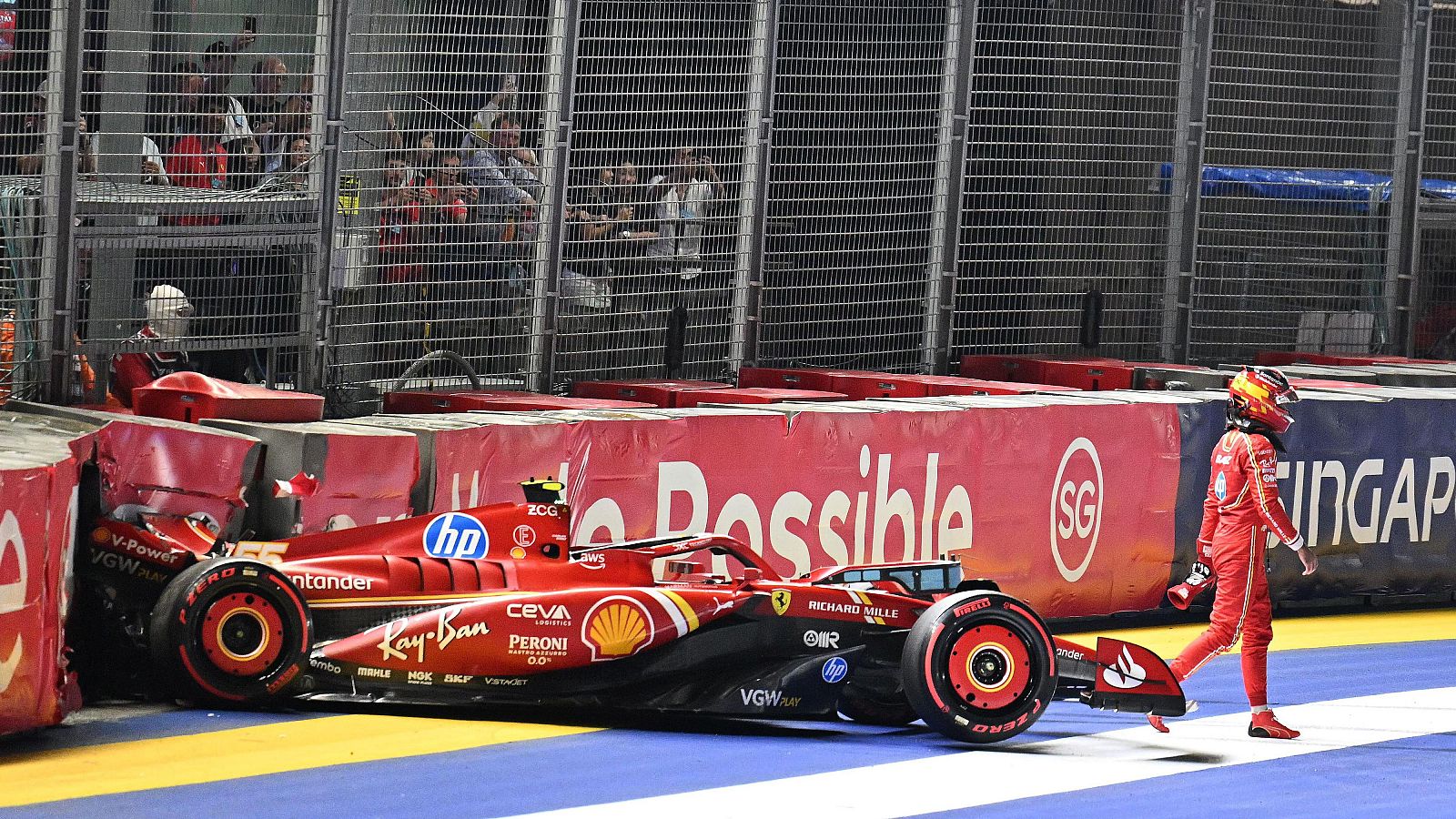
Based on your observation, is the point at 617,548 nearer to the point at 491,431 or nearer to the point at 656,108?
the point at 491,431

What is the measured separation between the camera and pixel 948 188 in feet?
45.2

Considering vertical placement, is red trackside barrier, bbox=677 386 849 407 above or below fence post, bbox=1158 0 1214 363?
below

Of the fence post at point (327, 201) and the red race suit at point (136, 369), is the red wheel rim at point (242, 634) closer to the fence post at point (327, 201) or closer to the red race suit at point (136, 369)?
the red race suit at point (136, 369)

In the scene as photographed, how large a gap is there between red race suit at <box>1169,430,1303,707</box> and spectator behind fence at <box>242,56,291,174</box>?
529cm

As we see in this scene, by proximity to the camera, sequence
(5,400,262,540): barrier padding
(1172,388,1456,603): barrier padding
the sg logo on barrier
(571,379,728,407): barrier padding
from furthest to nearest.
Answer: (1172,388,1456,603): barrier padding → (571,379,728,407): barrier padding → (5,400,262,540): barrier padding → the sg logo on barrier

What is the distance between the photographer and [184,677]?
8.02m

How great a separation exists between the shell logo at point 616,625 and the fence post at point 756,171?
16.4ft

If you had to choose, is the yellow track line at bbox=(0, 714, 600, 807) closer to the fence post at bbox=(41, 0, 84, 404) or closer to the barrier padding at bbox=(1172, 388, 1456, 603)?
the fence post at bbox=(41, 0, 84, 404)

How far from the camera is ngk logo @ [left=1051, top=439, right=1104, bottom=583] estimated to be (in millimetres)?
11609

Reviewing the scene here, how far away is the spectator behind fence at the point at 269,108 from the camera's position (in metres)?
10.6

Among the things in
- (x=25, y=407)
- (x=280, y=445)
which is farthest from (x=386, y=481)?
(x=25, y=407)

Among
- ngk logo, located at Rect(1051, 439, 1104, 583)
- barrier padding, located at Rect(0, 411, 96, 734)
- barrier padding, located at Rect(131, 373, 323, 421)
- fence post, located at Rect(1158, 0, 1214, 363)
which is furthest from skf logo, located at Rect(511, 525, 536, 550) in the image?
fence post, located at Rect(1158, 0, 1214, 363)

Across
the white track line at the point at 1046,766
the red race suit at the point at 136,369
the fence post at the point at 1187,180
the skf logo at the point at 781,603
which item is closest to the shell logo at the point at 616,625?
the skf logo at the point at 781,603

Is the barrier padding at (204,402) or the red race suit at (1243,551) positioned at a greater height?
the barrier padding at (204,402)
